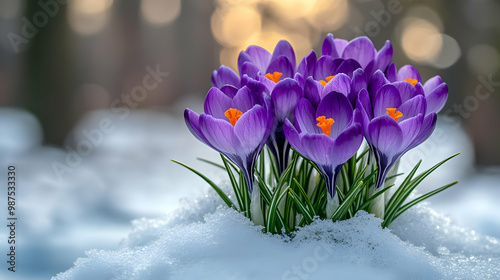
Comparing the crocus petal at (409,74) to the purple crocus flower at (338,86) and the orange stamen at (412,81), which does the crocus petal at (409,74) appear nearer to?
the orange stamen at (412,81)

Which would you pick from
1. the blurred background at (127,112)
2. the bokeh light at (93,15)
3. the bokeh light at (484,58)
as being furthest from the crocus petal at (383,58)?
the bokeh light at (93,15)

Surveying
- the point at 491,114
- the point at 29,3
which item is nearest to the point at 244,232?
the point at 29,3

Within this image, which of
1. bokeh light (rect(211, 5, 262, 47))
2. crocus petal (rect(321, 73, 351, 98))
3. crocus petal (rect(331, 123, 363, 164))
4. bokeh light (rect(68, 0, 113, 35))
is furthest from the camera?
bokeh light (rect(211, 5, 262, 47))

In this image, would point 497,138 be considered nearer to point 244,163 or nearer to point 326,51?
point 326,51

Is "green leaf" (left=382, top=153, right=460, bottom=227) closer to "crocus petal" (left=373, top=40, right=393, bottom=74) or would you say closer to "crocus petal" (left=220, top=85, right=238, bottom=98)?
"crocus petal" (left=373, top=40, right=393, bottom=74)

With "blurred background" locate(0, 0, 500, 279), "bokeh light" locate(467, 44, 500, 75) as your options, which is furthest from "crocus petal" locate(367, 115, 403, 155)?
"bokeh light" locate(467, 44, 500, 75)

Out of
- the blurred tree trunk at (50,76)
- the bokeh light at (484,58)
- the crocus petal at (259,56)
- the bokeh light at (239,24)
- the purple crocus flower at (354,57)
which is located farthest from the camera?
the bokeh light at (239,24)
